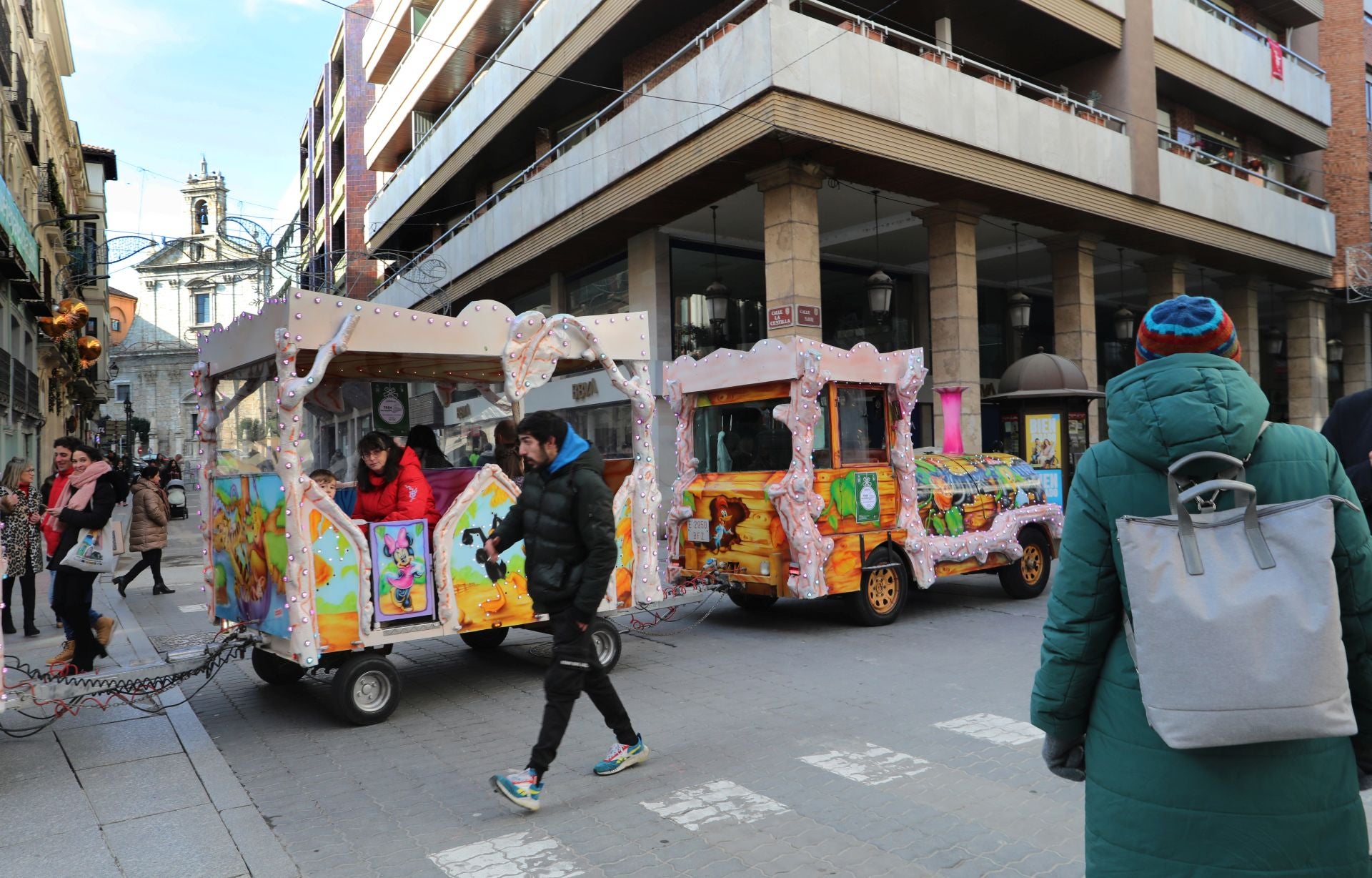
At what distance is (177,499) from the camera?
29.8 meters

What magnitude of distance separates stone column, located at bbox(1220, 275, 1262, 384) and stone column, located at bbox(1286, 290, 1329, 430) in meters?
2.28

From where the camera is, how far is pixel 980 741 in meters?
5.64

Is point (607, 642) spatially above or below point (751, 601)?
above

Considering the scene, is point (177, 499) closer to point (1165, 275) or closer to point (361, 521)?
point (361, 521)

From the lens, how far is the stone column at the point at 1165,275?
22172mm

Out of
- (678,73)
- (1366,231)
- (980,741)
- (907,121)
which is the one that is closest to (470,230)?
(678,73)

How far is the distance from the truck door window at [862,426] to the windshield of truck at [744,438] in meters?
0.24

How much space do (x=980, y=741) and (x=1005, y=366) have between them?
20544mm

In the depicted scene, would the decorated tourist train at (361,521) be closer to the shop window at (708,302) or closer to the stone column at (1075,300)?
the shop window at (708,302)

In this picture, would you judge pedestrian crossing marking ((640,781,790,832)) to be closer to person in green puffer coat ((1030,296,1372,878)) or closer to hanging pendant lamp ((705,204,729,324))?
person in green puffer coat ((1030,296,1372,878))

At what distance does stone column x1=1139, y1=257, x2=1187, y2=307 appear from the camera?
22172mm

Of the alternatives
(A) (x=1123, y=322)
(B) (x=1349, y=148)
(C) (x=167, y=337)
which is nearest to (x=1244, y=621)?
(A) (x=1123, y=322)

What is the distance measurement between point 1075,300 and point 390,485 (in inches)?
637

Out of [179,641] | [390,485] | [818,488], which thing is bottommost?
[179,641]
